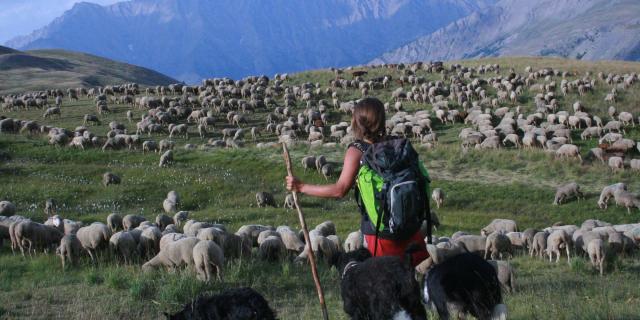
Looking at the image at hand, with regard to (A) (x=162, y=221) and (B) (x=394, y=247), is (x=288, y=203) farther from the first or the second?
(B) (x=394, y=247)

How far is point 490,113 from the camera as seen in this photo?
45.2 meters

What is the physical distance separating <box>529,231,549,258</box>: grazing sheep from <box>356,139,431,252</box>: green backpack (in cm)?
1159

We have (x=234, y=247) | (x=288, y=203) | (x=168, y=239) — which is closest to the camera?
(x=168, y=239)

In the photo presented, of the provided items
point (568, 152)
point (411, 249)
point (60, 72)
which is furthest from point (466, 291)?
point (60, 72)

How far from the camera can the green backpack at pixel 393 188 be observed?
19.8 feet

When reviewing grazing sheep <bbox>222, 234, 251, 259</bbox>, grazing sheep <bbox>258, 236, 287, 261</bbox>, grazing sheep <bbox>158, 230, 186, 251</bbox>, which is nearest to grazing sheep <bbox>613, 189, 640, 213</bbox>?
grazing sheep <bbox>258, 236, 287, 261</bbox>

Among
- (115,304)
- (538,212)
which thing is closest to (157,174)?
(538,212)

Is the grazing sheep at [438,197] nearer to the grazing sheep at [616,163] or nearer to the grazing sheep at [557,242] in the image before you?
the grazing sheep at [616,163]

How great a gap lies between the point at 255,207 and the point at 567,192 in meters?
13.9

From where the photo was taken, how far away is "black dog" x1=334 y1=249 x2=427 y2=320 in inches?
234

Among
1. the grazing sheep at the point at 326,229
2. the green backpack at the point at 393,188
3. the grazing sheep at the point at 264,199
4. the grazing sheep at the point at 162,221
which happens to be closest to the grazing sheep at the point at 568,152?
the grazing sheep at the point at 264,199

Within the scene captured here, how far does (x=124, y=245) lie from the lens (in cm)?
1555

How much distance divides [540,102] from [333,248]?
35.1m

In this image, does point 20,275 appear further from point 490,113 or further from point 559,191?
point 490,113
